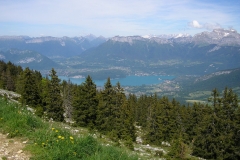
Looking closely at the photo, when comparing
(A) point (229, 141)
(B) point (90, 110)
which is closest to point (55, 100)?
(B) point (90, 110)

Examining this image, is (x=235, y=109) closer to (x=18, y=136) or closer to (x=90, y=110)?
(x=90, y=110)

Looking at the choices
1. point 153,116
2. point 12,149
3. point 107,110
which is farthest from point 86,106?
point 12,149

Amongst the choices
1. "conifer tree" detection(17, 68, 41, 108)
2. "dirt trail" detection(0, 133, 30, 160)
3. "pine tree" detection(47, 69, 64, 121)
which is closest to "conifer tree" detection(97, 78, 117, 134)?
"pine tree" detection(47, 69, 64, 121)

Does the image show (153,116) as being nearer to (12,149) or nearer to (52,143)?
(52,143)

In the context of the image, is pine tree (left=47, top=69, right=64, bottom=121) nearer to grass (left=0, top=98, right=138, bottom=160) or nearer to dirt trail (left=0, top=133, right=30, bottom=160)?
grass (left=0, top=98, right=138, bottom=160)

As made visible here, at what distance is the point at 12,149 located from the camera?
26.7 feet

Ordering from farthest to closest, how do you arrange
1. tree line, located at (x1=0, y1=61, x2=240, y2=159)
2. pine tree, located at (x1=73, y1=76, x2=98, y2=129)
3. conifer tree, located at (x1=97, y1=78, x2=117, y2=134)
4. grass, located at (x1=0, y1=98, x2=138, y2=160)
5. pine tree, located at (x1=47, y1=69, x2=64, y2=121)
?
pine tree, located at (x1=47, y1=69, x2=64, y2=121)
pine tree, located at (x1=73, y1=76, x2=98, y2=129)
conifer tree, located at (x1=97, y1=78, x2=117, y2=134)
tree line, located at (x1=0, y1=61, x2=240, y2=159)
grass, located at (x1=0, y1=98, x2=138, y2=160)

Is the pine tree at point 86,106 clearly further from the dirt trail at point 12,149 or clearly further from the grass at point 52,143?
the dirt trail at point 12,149

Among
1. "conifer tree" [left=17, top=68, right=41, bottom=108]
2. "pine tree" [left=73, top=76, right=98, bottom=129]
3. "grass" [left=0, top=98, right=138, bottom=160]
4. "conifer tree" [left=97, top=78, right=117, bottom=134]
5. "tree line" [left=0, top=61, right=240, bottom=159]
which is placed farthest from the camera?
"conifer tree" [left=17, top=68, right=41, bottom=108]

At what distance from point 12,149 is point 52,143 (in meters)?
1.60

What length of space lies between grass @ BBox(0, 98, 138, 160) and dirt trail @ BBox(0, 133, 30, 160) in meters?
0.24

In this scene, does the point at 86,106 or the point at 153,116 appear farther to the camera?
the point at 153,116

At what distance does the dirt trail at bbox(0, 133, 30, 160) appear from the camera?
24.8 feet

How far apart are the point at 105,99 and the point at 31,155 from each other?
3188cm
